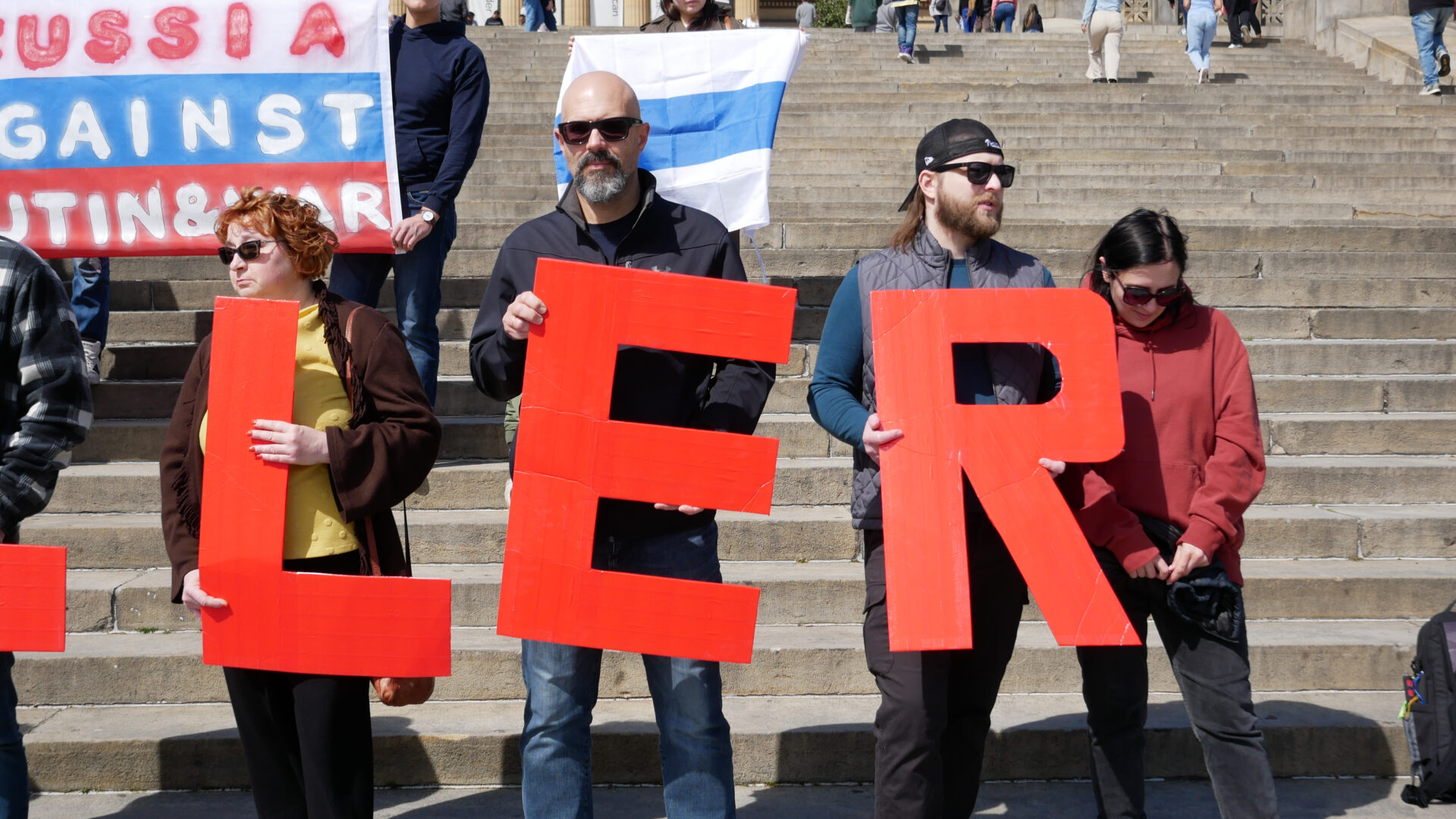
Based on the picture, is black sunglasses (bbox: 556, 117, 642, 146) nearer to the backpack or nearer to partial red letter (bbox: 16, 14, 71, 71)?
the backpack

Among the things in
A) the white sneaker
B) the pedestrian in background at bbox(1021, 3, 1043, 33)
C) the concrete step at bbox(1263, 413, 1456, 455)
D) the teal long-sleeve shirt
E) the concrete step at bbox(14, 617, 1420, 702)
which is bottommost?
the concrete step at bbox(14, 617, 1420, 702)

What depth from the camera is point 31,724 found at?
4.07 metres

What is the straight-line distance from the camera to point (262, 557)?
2787mm

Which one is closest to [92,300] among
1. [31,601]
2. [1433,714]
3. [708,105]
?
[708,105]

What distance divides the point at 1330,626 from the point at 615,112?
3449 mm

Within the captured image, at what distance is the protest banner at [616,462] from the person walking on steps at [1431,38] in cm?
1168

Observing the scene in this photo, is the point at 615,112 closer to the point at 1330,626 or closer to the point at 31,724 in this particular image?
the point at 31,724

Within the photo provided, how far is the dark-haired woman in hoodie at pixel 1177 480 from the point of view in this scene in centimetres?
302

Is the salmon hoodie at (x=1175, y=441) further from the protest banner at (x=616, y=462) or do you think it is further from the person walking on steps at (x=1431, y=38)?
the person walking on steps at (x=1431, y=38)

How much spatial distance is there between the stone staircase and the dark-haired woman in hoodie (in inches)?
36.7

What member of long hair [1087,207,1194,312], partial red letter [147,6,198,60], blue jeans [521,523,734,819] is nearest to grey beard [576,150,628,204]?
blue jeans [521,523,734,819]

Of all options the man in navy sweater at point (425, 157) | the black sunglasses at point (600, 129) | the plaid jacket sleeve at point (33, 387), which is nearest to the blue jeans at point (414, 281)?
the man in navy sweater at point (425, 157)

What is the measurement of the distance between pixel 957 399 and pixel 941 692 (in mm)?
728

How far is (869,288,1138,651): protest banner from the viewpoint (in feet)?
9.32
